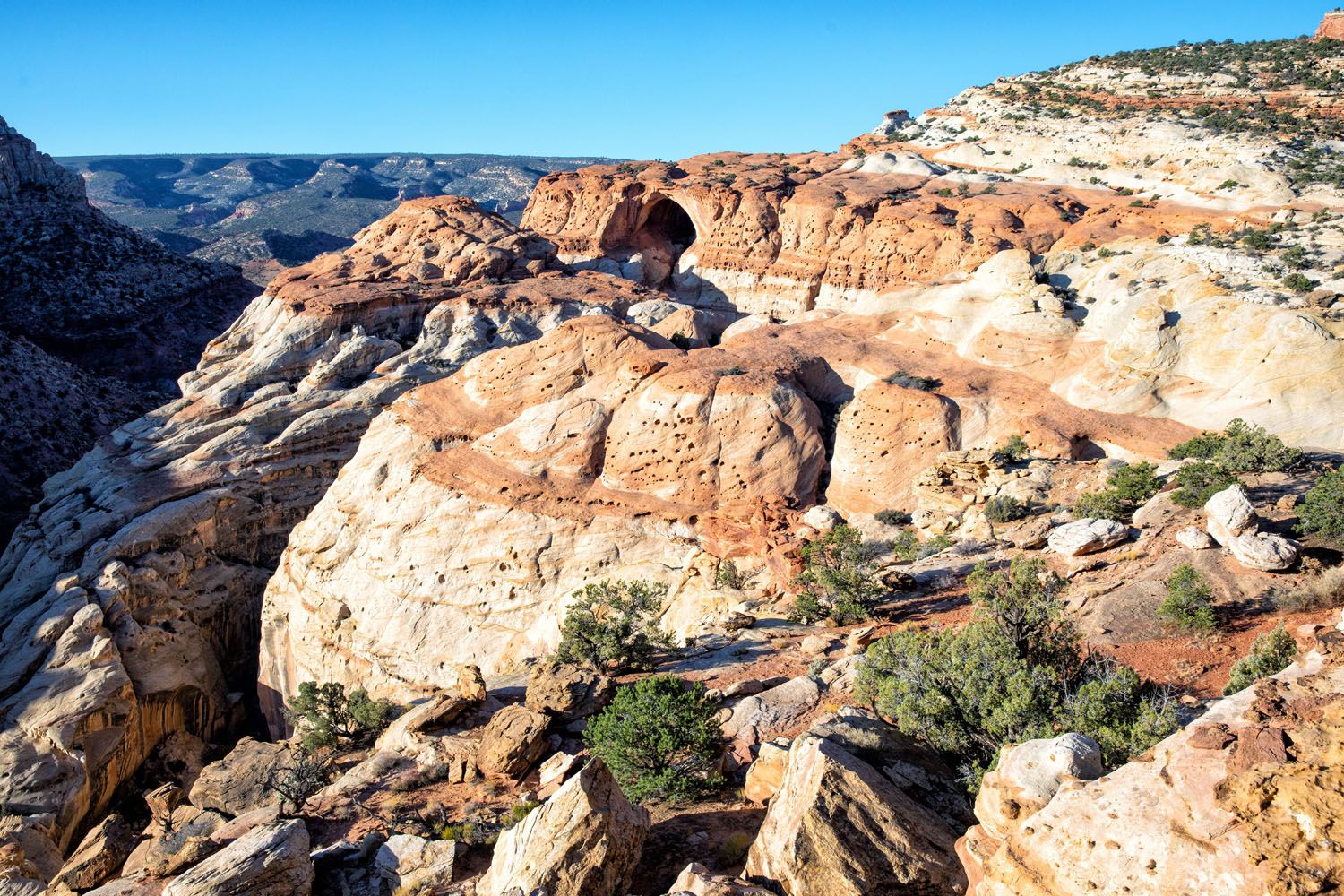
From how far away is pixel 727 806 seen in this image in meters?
9.59

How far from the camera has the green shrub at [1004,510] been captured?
18.7m

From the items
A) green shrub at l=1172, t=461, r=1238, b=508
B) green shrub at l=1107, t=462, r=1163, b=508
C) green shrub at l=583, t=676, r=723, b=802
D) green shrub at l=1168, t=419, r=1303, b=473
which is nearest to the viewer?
green shrub at l=583, t=676, r=723, b=802

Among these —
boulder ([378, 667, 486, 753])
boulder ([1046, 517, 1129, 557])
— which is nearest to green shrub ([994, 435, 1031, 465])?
boulder ([1046, 517, 1129, 557])

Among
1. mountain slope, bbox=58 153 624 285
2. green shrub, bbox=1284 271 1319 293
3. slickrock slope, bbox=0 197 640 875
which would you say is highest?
mountain slope, bbox=58 153 624 285

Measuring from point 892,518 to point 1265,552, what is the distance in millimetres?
9695

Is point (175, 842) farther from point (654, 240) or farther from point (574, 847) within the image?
point (654, 240)

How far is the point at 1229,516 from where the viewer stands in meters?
12.9

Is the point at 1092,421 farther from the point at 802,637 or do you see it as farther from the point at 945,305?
the point at 802,637

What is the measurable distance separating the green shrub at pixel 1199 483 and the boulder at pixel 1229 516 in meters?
1.35

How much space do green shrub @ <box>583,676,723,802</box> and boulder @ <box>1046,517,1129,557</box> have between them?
25.0ft

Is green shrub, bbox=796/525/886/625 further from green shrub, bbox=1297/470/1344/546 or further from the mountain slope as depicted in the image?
the mountain slope

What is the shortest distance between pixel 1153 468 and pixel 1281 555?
6113 millimetres

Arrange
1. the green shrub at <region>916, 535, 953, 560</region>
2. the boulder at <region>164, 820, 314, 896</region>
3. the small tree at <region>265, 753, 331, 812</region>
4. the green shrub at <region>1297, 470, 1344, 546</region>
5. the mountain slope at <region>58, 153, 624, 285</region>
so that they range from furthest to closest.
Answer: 1. the mountain slope at <region>58, 153, 624, 285</region>
2. the green shrub at <region>916, 535, 953, 560</region>
3. the green shrub at <region>1297, 470, 1344, 546</region>
4. the small tree at <region>265, 753, 331, 812</region>
5. the boulder at <region>164, 820, 314, 896</region>

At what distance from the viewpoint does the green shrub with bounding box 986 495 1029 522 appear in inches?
738
